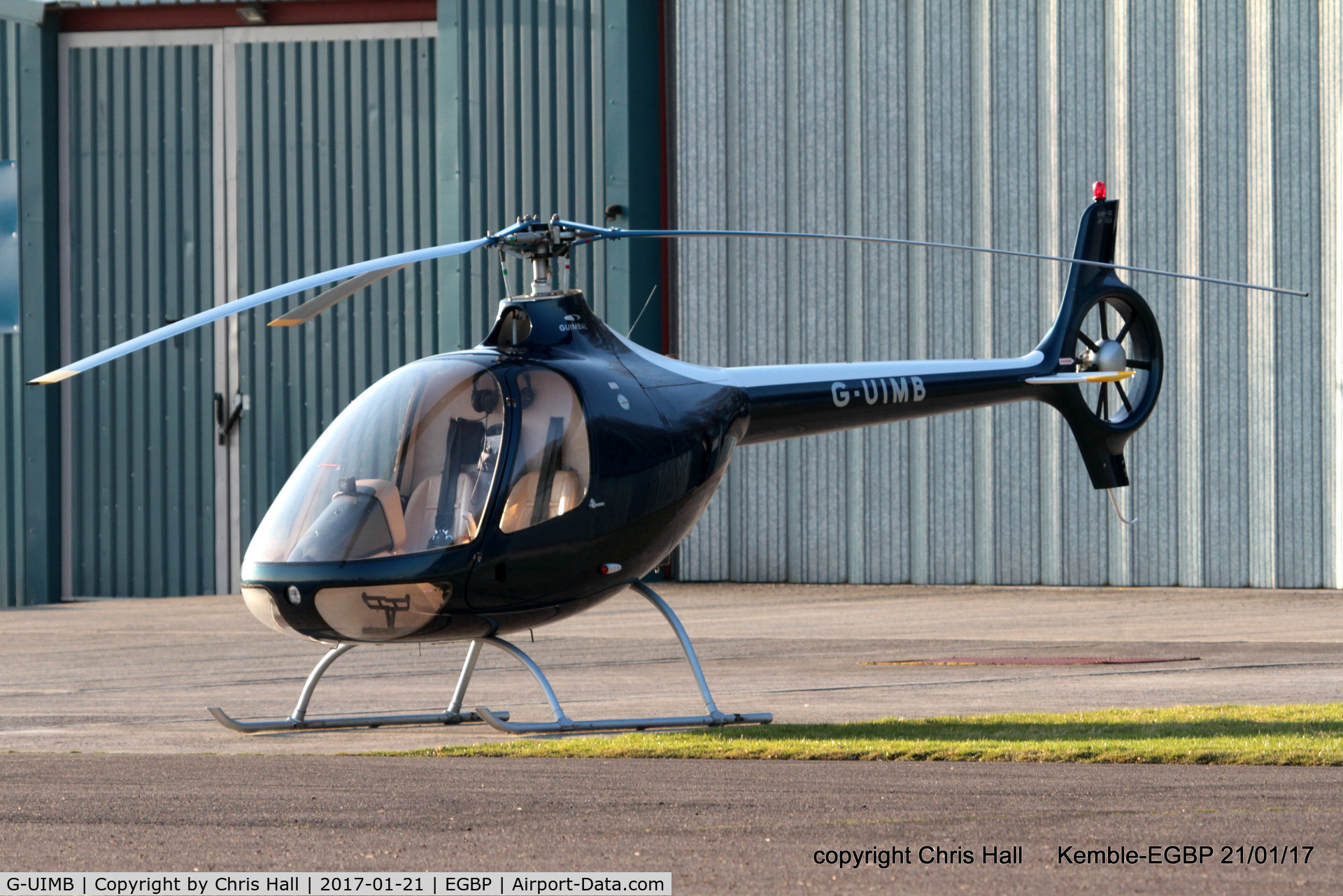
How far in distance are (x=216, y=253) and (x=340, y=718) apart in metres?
12.6

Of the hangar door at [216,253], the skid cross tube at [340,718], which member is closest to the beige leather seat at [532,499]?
the skid cross tube at [340,718]

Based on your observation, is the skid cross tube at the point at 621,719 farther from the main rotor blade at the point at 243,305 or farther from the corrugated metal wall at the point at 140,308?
the corrugated metal wall at the point at 140,308

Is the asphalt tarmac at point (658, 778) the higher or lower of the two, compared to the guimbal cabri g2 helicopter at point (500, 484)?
lower

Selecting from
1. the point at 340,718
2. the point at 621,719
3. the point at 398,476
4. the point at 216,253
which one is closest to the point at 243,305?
the point at 398,476

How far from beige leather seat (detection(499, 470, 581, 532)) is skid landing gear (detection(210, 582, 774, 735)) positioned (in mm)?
822

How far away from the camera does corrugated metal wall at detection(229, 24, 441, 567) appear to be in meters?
20.1

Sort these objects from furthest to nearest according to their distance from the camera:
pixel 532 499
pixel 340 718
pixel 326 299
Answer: pixel 340 718
pixel 326 299
pixel 532 499

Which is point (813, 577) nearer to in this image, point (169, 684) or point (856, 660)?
point (856, 660)

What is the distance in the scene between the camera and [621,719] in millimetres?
9234

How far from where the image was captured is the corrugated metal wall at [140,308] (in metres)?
20.4

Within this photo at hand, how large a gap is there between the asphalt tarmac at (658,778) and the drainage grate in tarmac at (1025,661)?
18 cm

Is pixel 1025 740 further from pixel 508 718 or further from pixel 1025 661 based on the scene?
pixel 1025 661

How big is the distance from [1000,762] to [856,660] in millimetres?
5045

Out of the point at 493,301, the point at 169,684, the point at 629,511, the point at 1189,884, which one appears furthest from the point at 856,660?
the point at 493,301
